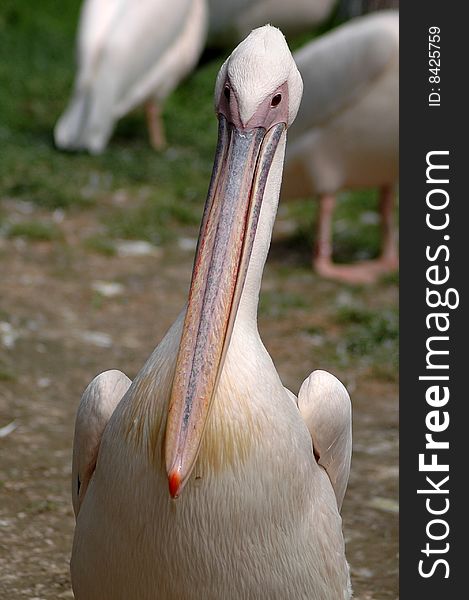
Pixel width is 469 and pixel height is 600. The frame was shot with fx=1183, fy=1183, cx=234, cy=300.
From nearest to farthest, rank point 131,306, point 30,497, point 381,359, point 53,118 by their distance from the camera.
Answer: point 30,497 < point 381,359 < point 131,306 < point 53,118

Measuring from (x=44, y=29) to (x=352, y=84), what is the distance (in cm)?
557

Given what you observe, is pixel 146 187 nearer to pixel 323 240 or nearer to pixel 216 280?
pixel 323 240

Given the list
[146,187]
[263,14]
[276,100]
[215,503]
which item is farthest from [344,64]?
[263,14]

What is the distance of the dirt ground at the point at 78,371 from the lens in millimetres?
3219

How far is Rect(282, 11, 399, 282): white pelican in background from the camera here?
5633 mm

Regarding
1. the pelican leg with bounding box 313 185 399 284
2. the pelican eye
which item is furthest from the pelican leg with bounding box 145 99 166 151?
the pelican eye

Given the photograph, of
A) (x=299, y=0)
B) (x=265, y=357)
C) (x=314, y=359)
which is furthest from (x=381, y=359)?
(x=299, y=0)

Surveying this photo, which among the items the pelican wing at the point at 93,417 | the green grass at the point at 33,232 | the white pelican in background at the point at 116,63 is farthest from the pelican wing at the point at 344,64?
the pelican wing at the point at 93,417

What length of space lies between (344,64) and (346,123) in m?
0.29

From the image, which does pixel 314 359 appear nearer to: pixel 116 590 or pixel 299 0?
pixel 116 590

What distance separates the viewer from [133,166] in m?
7.63

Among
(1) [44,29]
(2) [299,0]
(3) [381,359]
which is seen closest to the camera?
(3) [381,359]

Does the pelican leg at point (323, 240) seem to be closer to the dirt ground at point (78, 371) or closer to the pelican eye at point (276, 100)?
the dirt ground at point (78, 371)

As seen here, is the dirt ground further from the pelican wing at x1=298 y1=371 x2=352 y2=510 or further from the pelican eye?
the pelican eye
